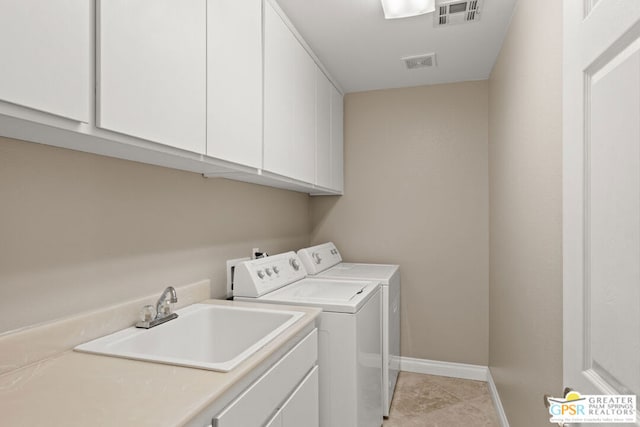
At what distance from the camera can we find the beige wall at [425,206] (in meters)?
2.86

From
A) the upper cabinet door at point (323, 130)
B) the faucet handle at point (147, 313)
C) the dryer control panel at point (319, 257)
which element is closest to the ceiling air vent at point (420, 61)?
the upper cabinet door at point (323, 130)

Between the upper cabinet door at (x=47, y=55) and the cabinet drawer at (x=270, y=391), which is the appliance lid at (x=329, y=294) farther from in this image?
the upper cabinet door at (x=47, y=55)

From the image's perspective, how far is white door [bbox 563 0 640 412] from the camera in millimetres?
596

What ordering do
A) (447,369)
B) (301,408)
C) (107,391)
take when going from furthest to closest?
(447,369) → (301,408) → (107,391)

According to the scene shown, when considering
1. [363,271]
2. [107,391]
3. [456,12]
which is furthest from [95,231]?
[456,12]

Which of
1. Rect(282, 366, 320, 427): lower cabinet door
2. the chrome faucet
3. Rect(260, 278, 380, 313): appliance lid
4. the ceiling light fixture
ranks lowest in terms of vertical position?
Rect(282, 366, 320, 427): lower cabinet door

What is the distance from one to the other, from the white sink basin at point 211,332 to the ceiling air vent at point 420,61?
1966mm

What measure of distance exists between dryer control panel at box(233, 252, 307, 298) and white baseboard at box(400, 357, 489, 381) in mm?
1451

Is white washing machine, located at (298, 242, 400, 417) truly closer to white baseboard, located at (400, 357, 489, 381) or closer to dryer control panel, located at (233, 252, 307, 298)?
white baseboard, located at (400, 357, 489, 381)

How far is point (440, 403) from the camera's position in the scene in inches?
97.2

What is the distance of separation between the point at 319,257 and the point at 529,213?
150cm

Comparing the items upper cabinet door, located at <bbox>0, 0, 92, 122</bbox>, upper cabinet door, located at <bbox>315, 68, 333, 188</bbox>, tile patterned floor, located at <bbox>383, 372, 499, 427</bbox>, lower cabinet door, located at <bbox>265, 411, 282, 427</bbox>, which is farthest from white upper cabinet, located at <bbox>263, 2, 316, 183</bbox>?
tile patterned floor, located at <bbox>383, 372, 499, 427</bbox>

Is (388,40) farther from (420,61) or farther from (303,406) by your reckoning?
(303,406)

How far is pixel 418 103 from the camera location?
2.99 meters
